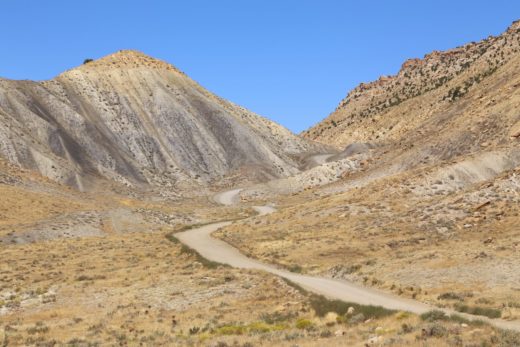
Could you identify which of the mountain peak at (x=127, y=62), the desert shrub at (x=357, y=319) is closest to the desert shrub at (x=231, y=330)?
the desert shrub at (x=357, y=319)

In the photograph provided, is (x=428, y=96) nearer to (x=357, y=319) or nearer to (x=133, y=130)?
(x=133, y=130)

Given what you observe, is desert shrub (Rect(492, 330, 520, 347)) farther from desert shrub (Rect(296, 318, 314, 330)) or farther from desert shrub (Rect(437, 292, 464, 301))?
desert shrub (Rect(437, 292, 464, 301))

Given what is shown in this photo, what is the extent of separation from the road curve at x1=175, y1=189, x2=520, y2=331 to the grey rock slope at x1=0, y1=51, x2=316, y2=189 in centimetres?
4538

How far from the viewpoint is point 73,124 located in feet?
349

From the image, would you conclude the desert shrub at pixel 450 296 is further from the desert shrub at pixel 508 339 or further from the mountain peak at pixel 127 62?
the mountain peak at pixel 127 62

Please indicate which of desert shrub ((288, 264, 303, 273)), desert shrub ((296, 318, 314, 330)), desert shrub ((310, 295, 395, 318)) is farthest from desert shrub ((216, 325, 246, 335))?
desert shrub ((288, 264, 303, 273))

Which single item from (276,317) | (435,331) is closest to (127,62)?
(276,317)

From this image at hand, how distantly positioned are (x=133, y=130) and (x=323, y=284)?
90.6m

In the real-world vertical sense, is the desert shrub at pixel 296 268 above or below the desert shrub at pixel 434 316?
above

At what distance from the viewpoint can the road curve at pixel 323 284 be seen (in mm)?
23359

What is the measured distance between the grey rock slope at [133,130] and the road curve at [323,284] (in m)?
45.4

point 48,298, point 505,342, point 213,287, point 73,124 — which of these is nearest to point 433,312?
point 505,342

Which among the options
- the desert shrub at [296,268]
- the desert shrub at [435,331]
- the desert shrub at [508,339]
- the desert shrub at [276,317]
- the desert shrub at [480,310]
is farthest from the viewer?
the desert shrub at [296,268]

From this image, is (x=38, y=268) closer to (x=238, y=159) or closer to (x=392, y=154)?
(x=392, y=154)
